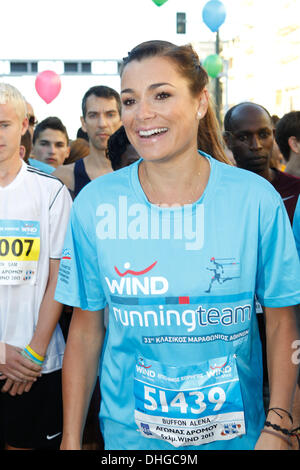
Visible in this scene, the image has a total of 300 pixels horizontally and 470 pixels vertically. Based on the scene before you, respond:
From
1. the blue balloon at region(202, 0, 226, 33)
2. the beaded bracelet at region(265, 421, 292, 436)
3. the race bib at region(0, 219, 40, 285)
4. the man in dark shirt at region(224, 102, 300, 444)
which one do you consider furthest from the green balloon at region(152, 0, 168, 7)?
the beaded bracelet at region(265, 421, 292, 436)

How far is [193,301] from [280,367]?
1.04 feet

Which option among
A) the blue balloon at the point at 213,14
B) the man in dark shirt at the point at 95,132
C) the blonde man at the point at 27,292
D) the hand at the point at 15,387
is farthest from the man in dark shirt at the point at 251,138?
the blue balloon at the point at 213,14

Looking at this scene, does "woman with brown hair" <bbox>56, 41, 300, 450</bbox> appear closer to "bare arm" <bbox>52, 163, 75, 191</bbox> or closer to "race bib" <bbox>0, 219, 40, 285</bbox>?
"race bib" <bbox>0, 219, 40, 285</bbox>

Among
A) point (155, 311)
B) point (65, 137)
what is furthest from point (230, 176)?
point (65, 137)

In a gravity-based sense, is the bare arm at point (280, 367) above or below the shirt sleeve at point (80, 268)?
below

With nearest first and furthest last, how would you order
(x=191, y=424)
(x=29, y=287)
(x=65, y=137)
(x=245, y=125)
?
(x=191, y=424) → (x=29, y=287) → (x=245, y=125) → (x=65, y=137)

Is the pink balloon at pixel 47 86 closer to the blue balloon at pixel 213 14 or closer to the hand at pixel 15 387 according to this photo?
the blue balloon at pixel 213 14

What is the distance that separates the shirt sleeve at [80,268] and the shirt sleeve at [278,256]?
504 mm

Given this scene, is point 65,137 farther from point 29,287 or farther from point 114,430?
point 114,430

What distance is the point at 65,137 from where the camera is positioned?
6.06 metres

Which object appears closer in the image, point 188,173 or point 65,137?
point 188,173

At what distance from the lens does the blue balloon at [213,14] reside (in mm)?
8023

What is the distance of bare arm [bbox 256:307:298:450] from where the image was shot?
5.21ft
